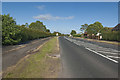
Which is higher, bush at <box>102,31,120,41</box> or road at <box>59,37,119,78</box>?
bush at <box>102,31,120,41</box>

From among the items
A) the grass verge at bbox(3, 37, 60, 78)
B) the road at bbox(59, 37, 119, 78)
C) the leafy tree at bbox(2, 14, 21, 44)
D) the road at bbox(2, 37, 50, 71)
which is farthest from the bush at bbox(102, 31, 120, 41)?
the grass verge at bbox(3, 37, 60, 78)

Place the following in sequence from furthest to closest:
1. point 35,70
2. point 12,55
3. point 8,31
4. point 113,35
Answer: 1. point 113,35
2. point 8,31
3. point 12,55
4. point 35,70

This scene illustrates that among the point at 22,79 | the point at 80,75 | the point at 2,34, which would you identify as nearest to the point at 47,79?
the point at 22,79

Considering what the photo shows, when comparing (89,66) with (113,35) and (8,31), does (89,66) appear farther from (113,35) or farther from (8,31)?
(113,35)

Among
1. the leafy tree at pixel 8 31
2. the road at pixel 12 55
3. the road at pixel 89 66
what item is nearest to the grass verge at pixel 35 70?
the road at pixel 89 66

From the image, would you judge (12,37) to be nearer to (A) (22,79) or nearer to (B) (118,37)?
(A) (22,79)

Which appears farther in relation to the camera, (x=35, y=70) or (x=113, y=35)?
(x=113, y=35)

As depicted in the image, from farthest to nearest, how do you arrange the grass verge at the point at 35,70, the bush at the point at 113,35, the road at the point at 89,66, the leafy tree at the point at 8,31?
the bush at the point at 113,35, the leafy tree at the point at 8,31, the road at the point at 89,66, the grass verge at the point at 35,70

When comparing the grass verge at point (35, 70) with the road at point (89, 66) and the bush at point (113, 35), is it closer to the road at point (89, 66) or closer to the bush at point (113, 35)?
the road at point (89, 66)

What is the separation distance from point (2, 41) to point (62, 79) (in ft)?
50.5

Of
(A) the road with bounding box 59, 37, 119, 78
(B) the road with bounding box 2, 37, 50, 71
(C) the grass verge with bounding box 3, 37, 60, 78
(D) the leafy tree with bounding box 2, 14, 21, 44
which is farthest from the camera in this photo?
(D) the leafy tree with bounding box 2, 14, 21, 44

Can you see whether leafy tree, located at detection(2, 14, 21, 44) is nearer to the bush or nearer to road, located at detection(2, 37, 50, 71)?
road, located at detection(2, 37, 50, 71)

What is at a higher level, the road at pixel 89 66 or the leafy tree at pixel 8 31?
the leafy tree at pixel 8 31

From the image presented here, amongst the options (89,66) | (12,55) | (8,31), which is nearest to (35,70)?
(89,66)
